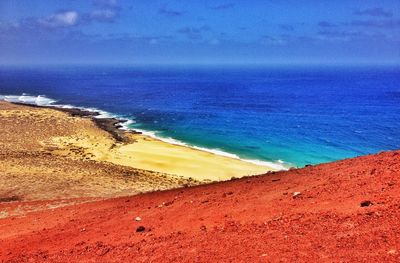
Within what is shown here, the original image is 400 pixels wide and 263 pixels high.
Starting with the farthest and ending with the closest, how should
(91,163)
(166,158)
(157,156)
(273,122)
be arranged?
(273,122), (157,156), (166,158), (91,163)

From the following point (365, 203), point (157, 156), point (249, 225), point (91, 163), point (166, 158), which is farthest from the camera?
point (157, 156)

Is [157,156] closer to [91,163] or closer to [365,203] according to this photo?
[91,163]

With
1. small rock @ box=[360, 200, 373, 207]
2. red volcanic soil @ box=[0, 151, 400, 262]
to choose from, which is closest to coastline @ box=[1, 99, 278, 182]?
red volcanic soil @ box=[0, 151, 400, 262]

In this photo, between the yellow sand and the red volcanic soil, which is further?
the yellow sand

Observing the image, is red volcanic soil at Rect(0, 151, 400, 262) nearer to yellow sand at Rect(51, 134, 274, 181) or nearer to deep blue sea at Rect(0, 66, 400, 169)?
yellow sand at Rect(51, 134, 274, 181)

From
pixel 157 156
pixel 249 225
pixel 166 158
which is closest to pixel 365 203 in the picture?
pixel 249 225

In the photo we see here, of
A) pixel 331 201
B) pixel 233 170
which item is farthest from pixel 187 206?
pixel 233 170

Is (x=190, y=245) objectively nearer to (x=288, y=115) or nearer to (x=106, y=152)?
(x=106, y=152)

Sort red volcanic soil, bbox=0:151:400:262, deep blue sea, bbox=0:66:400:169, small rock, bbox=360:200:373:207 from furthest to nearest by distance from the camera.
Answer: deep blue sea, bbox=0:66:400:169, small rock, bbox=360:200:373:207, red volcanic soil, bbox=0:151:400:262
